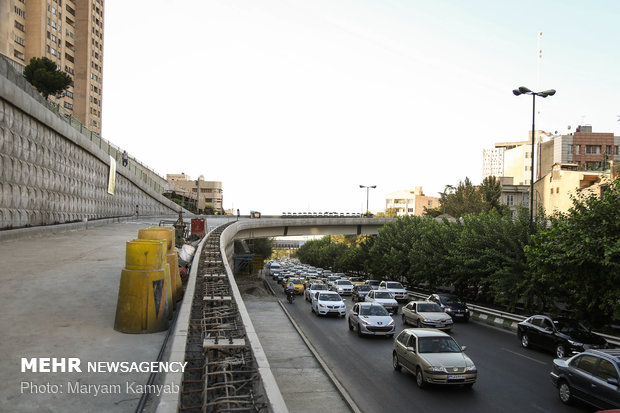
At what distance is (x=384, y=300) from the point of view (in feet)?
94.3

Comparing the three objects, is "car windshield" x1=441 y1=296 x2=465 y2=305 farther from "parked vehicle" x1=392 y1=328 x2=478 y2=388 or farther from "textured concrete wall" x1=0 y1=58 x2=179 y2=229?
"textured concrete wall" x1=0 y1=58 x2=179 y2=229

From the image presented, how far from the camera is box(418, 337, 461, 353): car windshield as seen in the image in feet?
42.6

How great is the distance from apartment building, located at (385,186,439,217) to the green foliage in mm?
134133

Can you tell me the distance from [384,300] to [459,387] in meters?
16.3

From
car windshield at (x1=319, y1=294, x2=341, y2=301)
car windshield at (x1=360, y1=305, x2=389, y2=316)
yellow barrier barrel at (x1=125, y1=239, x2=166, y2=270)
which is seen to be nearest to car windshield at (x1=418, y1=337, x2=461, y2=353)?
yellow barrier barrel at (x1=125, y1=239, x2=166, y2=270)

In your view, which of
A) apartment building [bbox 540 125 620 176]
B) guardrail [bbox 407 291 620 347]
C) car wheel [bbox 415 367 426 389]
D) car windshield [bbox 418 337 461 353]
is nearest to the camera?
car wheel [bbox 415 367 426 389]

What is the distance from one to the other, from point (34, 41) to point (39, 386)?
3424 inches

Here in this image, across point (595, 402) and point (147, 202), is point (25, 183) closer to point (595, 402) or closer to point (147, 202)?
point (595, 402)

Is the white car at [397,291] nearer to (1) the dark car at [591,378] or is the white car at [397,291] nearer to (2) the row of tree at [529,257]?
(2) the row of tree at [529,257]

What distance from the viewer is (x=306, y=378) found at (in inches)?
525

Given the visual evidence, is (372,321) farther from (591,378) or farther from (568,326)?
(591,378)

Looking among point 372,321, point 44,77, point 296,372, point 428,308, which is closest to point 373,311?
point 372,321

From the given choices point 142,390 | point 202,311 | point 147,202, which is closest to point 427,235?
point 202,311

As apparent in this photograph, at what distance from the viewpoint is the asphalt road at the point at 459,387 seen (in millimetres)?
11086
